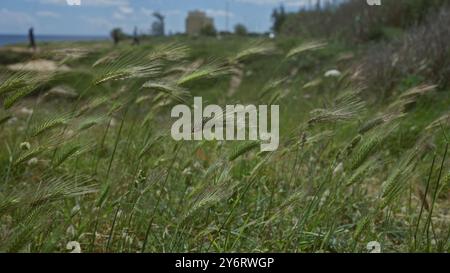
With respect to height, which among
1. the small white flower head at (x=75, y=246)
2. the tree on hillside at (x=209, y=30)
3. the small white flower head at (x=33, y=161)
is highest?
the tree on hillside at (x=209, y=30)

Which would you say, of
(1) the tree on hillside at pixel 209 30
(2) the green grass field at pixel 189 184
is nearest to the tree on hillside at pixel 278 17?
(1) the tree on hillside at pixel 209 30

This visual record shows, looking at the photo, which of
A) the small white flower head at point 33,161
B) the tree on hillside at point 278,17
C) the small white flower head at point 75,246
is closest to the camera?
the small white flower head at point 75,246

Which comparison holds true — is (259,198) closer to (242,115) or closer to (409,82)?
(242,115)

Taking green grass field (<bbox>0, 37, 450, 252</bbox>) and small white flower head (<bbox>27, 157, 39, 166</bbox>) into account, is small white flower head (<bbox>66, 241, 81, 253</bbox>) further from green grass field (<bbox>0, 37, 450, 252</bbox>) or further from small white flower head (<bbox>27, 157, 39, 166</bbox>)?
small white flower head (<bbox>27, 157, 39, 166</bbox>)

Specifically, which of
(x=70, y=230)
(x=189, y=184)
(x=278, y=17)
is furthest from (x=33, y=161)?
(x=278, y=17)

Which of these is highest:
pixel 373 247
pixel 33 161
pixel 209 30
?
pixel 209 30

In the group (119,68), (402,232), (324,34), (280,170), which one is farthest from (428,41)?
(324,34)

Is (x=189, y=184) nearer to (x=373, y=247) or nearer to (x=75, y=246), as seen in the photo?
(x=75, y=246)

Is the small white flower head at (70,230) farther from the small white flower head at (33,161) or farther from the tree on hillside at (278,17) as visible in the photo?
the tree on hillside at (278,17)

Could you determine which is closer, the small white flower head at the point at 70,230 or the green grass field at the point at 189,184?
the green grass field at the point at 189,184

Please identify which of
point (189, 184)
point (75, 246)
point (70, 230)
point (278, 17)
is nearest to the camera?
point (75, 246)

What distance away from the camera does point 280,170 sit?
8.18 ft

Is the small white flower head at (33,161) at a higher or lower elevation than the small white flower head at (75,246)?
higher
